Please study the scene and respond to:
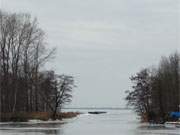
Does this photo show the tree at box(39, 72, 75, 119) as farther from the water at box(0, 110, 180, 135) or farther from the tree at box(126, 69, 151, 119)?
the water at box(0, 110, 180, 135)

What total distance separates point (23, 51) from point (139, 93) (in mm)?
19179

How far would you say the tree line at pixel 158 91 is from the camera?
79375mm

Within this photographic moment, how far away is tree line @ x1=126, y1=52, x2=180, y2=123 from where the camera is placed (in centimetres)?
7938

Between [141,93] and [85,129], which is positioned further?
[141,93]

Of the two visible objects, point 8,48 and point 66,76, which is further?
point 66,76

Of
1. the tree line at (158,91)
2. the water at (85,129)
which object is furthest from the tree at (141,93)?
the water at (85,129)

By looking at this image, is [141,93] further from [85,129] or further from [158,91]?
[85,129]

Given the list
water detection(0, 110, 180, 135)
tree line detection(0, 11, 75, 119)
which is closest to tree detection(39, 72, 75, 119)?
tree line detection(0, 11, 75, 119)

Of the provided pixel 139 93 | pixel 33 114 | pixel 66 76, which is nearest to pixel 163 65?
pixel 139 93

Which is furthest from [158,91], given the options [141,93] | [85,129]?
[85,129]

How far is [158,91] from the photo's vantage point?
79.1 m

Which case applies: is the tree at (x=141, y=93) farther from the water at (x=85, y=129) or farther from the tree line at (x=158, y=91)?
the water at (x=85, y=129)

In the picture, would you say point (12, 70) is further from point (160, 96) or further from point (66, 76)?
point (160, 96)

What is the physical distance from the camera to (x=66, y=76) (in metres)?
96.7
